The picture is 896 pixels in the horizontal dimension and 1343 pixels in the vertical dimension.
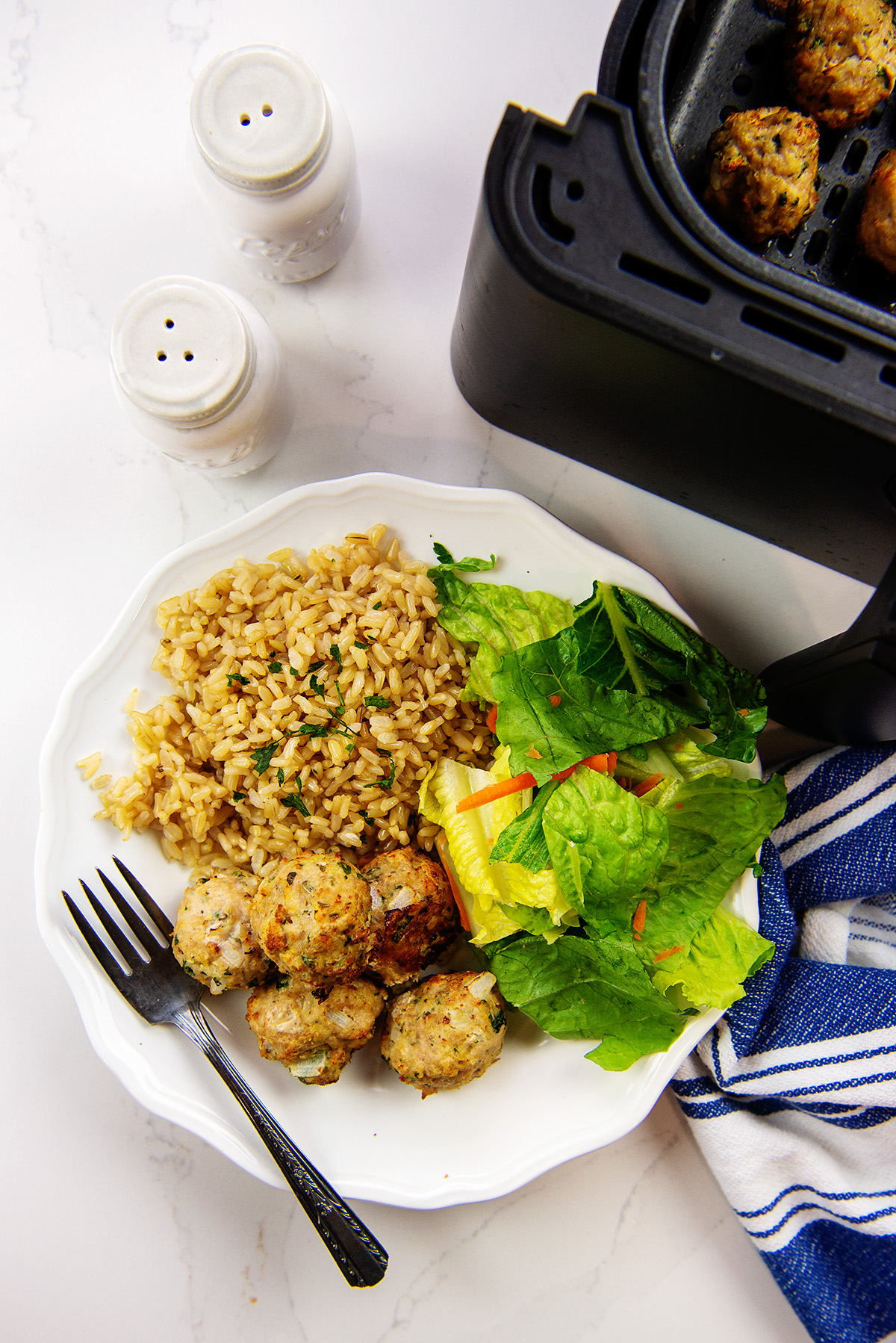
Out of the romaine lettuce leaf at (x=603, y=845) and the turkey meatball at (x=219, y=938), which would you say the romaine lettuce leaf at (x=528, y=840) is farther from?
the turkey meatball at (x=219, y=938)

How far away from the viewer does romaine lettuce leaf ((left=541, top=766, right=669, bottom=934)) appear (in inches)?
56.6

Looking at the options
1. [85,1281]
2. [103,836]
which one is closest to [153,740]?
[103,836]

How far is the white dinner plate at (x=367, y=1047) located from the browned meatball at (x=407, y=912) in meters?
0.22

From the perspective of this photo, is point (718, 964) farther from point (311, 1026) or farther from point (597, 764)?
point (311, 1026)

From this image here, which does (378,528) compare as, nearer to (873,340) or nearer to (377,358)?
(377,358)

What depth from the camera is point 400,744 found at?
1.54 meters

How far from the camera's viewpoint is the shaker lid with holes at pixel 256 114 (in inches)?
53.8

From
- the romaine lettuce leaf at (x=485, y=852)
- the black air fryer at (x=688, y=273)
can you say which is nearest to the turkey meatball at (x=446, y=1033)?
the romaine lettuce leaf at (x=485, y=852)

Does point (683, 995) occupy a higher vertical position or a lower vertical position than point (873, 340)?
lower

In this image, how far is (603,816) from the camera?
57.1 inches

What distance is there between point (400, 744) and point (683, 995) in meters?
0.68

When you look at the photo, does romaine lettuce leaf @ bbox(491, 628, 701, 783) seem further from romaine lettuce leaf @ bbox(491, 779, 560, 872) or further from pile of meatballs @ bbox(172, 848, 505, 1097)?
pile of meatballs @ bbox(172, 848, 505, 1097)

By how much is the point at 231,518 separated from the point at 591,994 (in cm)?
118

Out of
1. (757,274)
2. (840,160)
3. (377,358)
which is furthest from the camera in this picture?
(377,358)
